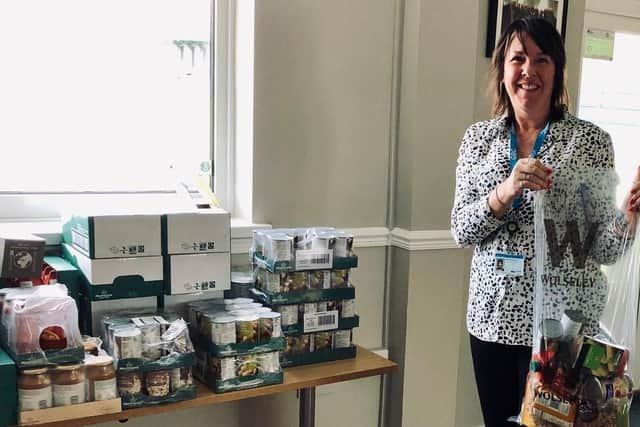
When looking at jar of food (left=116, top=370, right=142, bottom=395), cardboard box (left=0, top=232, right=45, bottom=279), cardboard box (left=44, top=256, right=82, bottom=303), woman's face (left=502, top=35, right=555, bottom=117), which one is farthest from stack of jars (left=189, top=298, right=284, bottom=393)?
woman's face (left=502, top=35, right=555, bottom=117)

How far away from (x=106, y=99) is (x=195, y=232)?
674mm

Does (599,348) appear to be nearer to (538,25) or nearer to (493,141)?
(493,141)

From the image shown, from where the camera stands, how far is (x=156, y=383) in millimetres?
1467

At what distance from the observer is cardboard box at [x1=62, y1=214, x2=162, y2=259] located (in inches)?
60.6

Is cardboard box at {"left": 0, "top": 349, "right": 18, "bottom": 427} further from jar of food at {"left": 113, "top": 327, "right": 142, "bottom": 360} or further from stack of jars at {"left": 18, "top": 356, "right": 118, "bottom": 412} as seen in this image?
jar of food at {"left": 113, "top": 327, "right": 142, "bottom": 360}

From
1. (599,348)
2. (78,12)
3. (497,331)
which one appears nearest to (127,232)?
(78,12)

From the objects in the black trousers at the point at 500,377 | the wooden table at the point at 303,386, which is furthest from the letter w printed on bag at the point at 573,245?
the wooden table at the point at 303,386

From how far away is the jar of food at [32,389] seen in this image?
4.34 feet

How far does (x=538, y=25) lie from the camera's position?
1.59 metres

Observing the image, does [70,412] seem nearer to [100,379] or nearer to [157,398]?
[100,379]

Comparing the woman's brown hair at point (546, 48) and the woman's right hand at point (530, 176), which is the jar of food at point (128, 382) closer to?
the woman's right hand at point (530, 176)

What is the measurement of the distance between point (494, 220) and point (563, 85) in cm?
41

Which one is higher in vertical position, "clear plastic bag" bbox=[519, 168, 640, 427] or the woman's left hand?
the woman's left hand

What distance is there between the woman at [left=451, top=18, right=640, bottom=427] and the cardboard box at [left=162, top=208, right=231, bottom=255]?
2.11 feet
